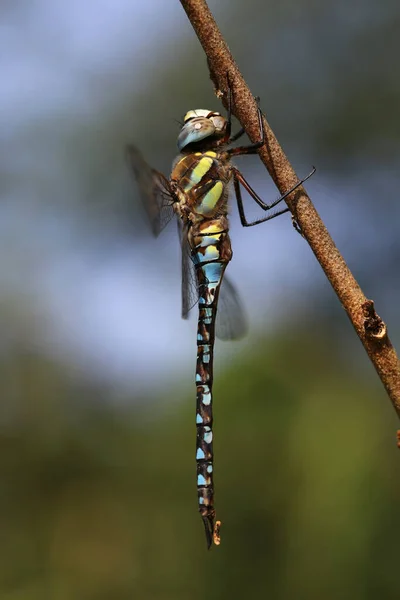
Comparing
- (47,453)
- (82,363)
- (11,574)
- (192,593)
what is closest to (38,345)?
(82,363)

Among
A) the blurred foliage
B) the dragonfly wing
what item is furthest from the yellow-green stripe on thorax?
the blurred foliage

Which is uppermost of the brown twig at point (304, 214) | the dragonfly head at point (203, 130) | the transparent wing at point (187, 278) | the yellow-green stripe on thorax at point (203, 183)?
the dragonfly head at point (203, 130)

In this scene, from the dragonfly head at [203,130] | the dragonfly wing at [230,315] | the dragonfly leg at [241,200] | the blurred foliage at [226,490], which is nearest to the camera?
the dragonfly leg at [241,200]

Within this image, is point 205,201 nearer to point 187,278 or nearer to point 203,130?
point 203,130

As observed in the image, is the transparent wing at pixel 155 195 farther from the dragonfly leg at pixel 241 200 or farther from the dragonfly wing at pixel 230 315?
the dragonfly wing at pixel 230 315

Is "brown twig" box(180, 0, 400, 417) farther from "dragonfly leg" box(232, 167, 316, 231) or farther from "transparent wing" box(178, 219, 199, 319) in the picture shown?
"transparent wing" box(178, 219, 199, 319)

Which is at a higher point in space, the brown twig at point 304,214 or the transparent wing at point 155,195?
the transparent wing at point 155,195

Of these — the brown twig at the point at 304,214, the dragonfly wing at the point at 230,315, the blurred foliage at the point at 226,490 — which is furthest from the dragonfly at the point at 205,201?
the blurred foliage at the point at 226,490

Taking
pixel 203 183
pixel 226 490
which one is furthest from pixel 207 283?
pixel 226 490
